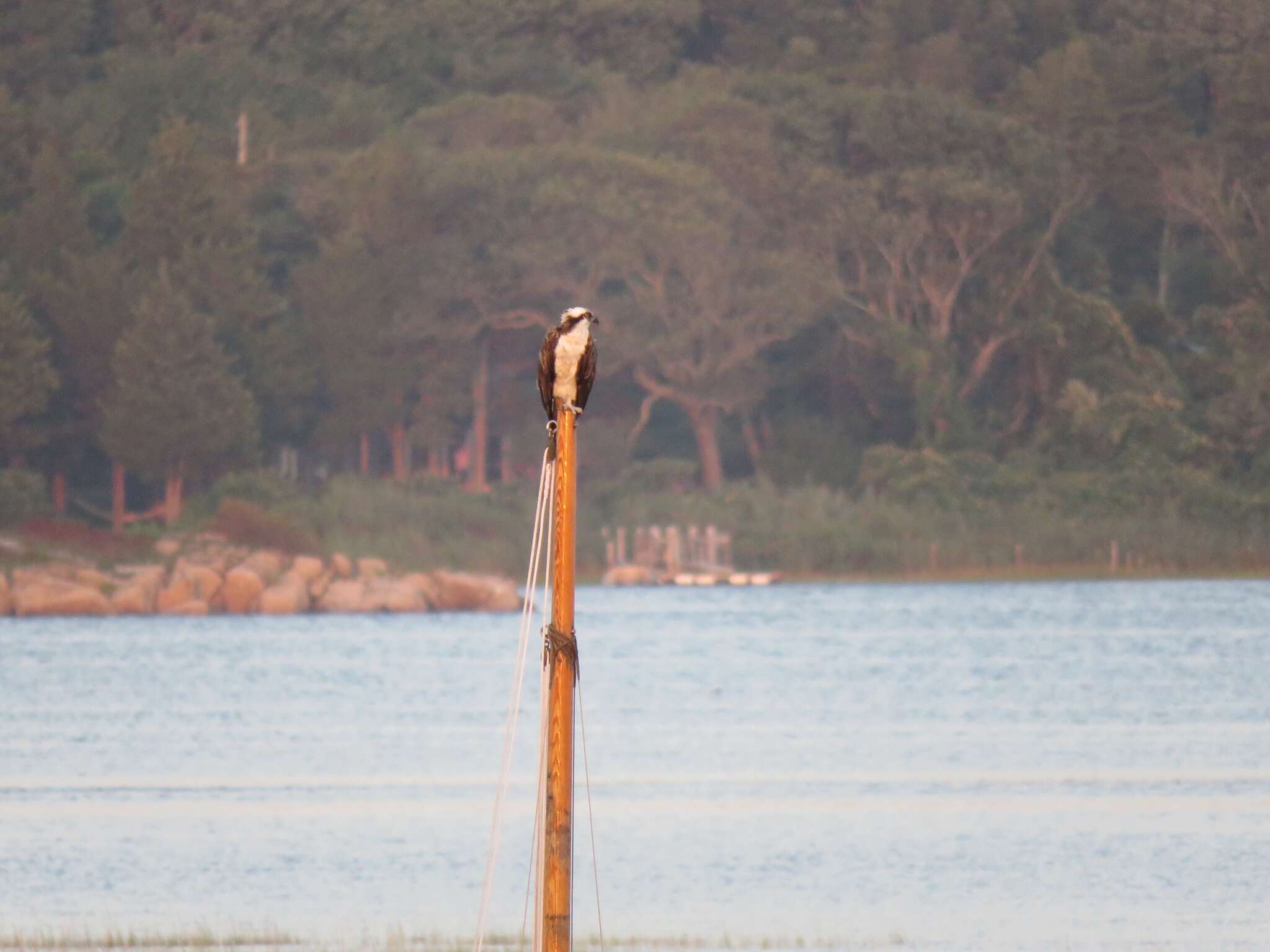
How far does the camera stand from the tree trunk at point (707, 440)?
212 feet

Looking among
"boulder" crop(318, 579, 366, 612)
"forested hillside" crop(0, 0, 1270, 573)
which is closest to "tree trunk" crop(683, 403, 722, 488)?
"forested hillside" crop(0, 0, 1270, 573)

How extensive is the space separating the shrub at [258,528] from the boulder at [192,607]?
2.95m

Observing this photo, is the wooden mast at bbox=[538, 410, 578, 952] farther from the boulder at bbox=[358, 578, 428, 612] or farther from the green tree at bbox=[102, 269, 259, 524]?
the green tree at bbox=[102, 269, 259, 524]

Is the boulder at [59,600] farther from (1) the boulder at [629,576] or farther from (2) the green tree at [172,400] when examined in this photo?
(1) the boulder at [629,576]

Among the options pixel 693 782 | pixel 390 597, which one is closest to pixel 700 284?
pixel 390 597

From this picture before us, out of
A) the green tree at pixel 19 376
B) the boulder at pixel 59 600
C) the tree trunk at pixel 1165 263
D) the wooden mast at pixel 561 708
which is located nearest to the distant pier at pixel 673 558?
the green tree at pixel 19 376

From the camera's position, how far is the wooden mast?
10094 mm

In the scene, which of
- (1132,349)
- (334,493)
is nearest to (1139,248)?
(1132,349)

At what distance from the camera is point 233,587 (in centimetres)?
5234

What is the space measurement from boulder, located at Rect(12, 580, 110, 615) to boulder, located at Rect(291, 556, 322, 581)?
13.1ft

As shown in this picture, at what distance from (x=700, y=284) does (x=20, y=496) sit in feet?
61.0

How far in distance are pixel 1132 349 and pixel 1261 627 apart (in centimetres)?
1870

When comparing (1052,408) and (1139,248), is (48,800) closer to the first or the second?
(1052,408)

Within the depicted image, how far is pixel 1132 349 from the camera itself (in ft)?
214
